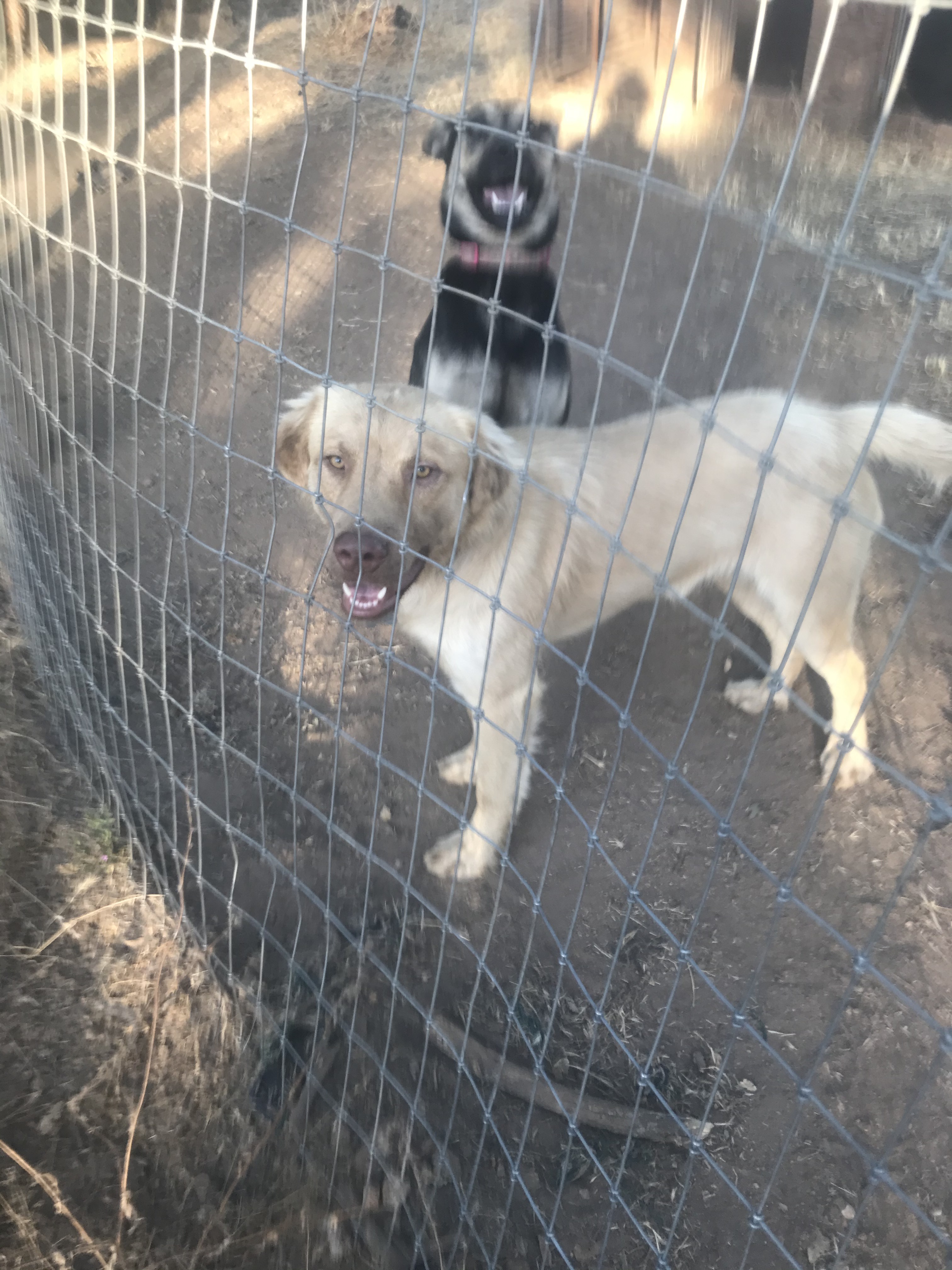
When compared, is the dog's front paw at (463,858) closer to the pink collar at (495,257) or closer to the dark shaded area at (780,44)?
the pink collar at (495,257)

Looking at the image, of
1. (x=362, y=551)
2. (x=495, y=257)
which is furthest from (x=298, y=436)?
(x=495, y=257)

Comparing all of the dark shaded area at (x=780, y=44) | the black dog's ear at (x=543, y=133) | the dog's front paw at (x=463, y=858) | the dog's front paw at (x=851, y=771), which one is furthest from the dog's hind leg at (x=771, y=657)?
the dark shaded area at (x=780, y=44)

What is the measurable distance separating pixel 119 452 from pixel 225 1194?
3023 mm

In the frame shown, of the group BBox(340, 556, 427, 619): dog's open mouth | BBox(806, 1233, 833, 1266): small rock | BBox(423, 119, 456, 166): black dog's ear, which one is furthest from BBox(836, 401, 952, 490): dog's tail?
BBox(806, 1233, 833, 1266): small rock

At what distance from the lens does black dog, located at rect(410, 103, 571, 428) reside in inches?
117

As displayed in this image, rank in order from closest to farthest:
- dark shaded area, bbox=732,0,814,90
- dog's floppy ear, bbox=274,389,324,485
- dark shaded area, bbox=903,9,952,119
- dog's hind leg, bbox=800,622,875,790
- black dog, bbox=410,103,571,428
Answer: dog's floppy ear, bbox=274,389,324,485, dog's hind leg, bbox=800,622,875,790, black dog, bbox=410,103,571,428, dark shaded area, bbox=903,9,952,119, dark shaded area, bbox=732,0,814,90

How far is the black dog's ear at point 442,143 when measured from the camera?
121 inches

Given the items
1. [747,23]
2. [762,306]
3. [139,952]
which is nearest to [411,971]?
[139,952]

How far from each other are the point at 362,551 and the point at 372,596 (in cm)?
17

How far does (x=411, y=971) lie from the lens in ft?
8.13

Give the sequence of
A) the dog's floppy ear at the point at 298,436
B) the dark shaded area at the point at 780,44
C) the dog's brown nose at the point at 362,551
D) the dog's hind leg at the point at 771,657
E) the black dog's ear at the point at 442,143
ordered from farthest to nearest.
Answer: the dark shaded area at the point at 780,44 → the black dog's ear at the point at 442,143 → the dog's hind leg at the point at 771,657 → the dog's floppy ear at the point at 298,436 → the dog's brown nose at the point at 362,551

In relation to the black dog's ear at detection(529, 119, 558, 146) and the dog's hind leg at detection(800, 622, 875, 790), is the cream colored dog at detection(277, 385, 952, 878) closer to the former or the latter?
the dog's hind leg at detection(800, 622, 875, 790)

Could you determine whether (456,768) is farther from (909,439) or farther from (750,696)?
(909,439)

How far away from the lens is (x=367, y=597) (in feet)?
6.89
